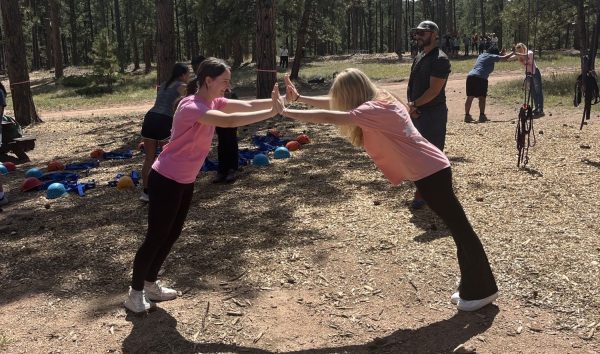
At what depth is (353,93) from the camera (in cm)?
385

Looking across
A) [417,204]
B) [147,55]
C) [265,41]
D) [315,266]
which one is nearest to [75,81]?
[147,55]

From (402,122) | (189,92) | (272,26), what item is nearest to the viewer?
(402,122)

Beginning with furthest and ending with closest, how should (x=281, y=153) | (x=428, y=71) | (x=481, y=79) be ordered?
1. (x=481, y=79)
2. (x=281, y=153)
3. (x=428, y=71)

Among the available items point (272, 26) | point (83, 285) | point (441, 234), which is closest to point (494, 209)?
point (441, 234)

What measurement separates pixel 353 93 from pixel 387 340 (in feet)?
5.48

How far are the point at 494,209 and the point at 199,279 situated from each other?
3.42 meters

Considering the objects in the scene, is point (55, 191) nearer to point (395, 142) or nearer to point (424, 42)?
point (424, 42)

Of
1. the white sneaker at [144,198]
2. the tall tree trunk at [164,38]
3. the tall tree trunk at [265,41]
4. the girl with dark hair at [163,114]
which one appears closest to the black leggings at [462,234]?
the girl with dark hair at [163,114]

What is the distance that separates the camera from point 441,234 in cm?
568

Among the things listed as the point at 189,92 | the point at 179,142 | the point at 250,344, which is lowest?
the point at 250,344

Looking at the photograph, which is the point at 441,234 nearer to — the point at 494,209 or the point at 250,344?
the point at 494,209

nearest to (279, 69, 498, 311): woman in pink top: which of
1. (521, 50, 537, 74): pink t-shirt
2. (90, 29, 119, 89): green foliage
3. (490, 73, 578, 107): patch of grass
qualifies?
(521, 50, 537, 74): pink t-shirt

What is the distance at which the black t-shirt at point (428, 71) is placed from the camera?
5.90m

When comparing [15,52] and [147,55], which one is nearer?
[15,52]
